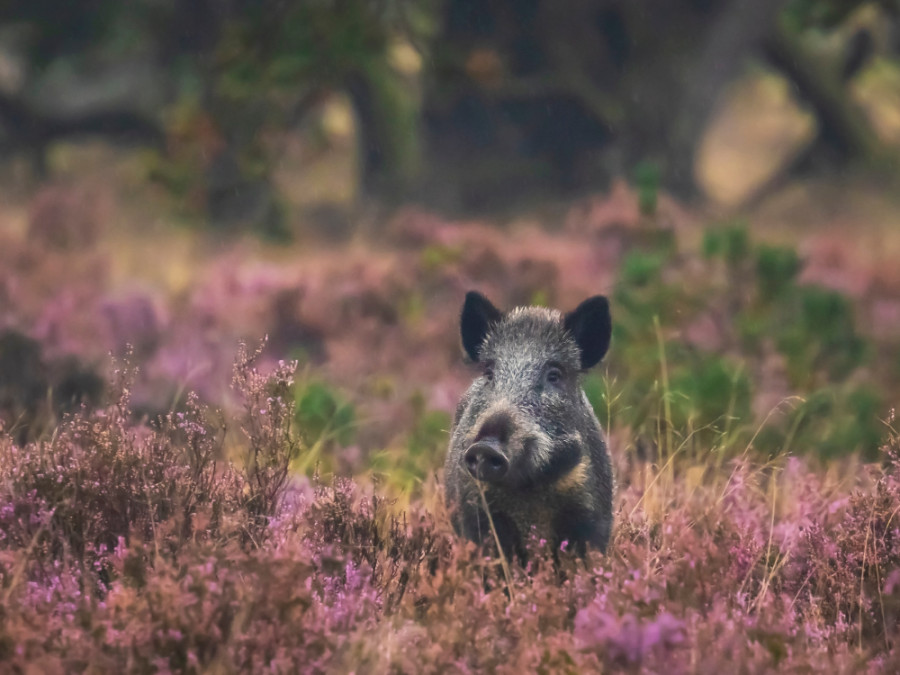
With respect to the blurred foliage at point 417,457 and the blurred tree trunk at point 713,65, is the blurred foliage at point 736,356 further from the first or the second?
the blurred tree trunk at point 713,65

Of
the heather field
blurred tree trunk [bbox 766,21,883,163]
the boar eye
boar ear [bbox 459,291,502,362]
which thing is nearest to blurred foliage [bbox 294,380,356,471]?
the heather field

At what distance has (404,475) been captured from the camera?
6129 mm

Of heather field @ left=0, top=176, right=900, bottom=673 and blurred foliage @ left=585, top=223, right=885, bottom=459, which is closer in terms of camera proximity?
heather field @ left=0, top=176, right=900, bottom=673

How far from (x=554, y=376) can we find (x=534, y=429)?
0.39m

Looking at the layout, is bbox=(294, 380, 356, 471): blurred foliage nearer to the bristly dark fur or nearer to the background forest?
the background forest

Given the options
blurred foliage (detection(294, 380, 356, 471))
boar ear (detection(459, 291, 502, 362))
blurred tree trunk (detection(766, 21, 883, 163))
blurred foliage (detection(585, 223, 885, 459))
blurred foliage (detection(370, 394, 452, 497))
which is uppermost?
blurred tree trunk (detection(766, 21, 883, 163))

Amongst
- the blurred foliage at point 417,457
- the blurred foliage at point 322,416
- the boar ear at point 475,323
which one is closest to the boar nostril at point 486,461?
the boar ear at point 475,323

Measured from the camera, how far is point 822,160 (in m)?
20.6

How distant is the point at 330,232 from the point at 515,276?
236 inches

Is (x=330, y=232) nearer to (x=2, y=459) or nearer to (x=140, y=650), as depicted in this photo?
(x=2, y=459)

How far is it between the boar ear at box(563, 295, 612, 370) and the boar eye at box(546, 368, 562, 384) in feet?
0.36

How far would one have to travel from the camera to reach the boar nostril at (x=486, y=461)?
3.88 metres

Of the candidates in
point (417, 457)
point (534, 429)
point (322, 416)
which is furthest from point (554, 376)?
point (322, 416)

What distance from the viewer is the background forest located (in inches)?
135
